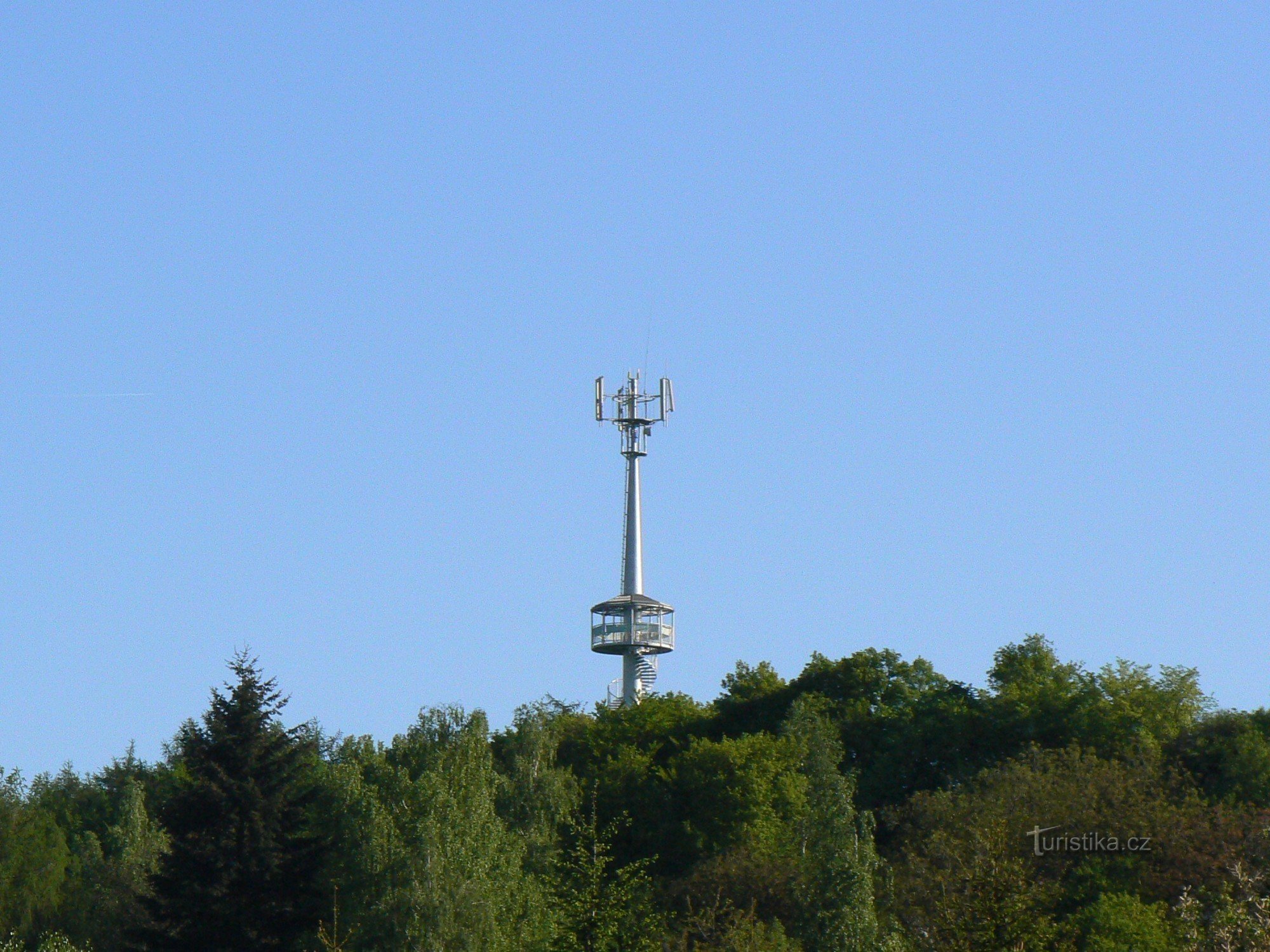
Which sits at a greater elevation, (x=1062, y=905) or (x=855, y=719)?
(x=855, y=719)

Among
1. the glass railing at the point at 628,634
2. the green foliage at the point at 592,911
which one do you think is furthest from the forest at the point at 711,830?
the glass railing at the point at 628,634

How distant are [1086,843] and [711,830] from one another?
58.5 feet

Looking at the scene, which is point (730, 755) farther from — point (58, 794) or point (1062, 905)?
point (58, 794)

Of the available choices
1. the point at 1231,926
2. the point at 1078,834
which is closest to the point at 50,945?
the point at 1078,834

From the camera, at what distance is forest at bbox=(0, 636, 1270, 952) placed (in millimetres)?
46000

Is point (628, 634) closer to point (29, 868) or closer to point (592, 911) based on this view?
point (29, 868)

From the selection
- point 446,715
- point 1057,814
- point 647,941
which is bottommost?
point 647,941

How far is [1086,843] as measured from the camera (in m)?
50.9

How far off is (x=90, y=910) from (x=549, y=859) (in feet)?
63.9

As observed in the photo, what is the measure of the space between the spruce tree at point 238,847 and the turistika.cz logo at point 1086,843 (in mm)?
20780

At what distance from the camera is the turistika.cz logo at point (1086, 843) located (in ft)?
165

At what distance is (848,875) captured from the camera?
4753 centimetres

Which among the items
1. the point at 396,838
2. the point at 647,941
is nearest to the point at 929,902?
the point at 647,941

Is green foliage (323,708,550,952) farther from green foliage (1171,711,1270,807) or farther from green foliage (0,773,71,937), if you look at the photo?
green foliage (1171,711,1270,807)
